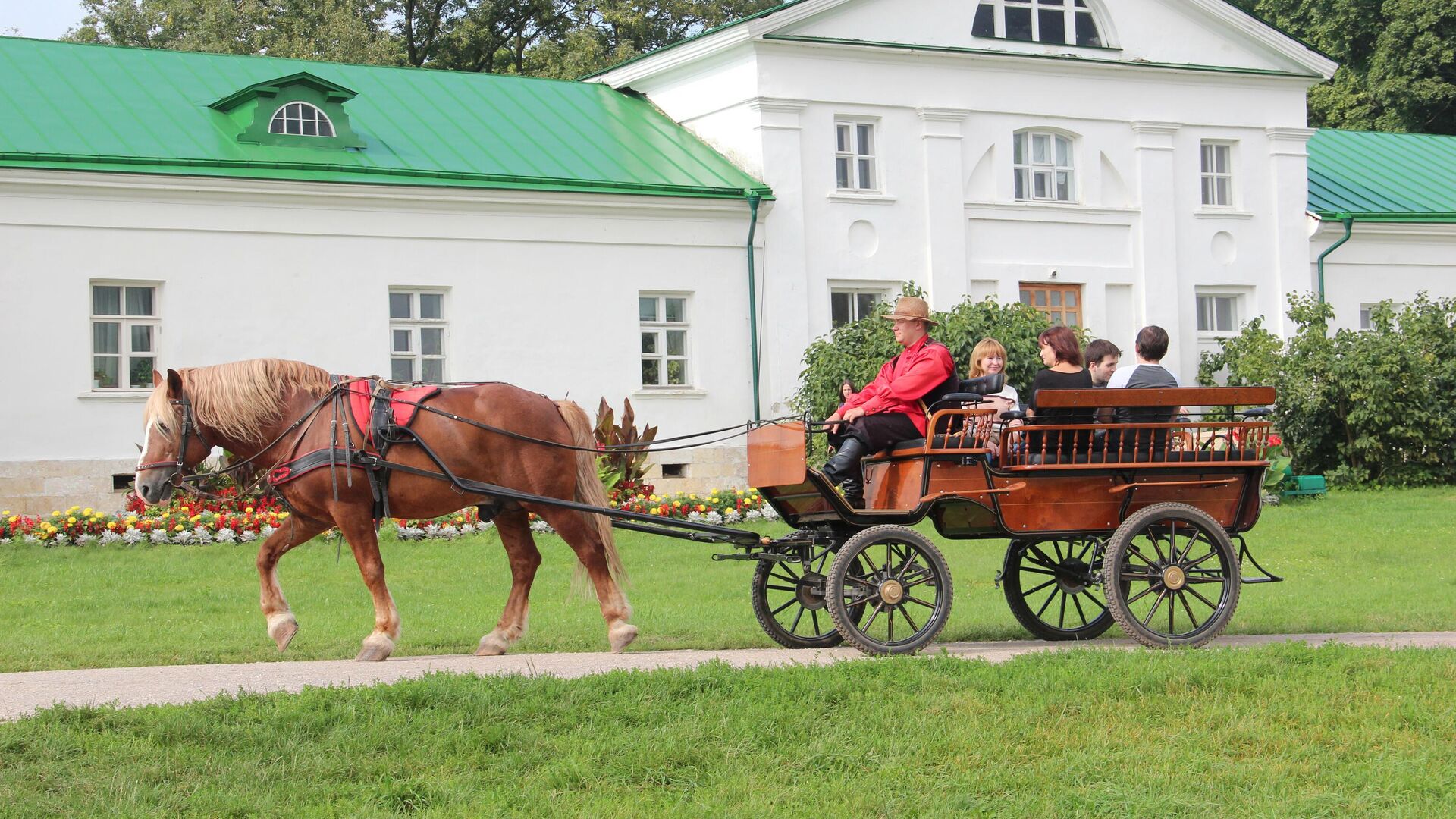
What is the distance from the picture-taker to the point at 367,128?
23.9 metres

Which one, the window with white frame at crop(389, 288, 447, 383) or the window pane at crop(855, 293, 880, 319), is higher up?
the window pane at crop(855, 293, 880, 319)

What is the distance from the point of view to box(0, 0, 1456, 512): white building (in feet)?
69.1

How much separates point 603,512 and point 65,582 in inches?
305

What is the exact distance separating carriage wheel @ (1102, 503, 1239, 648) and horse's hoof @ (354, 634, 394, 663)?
399cm

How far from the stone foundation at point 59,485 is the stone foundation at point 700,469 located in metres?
7.04

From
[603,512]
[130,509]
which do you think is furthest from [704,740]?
[130,509]

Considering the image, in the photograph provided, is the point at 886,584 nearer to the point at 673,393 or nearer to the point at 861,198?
the point at 673,393

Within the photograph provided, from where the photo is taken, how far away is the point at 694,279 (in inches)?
971

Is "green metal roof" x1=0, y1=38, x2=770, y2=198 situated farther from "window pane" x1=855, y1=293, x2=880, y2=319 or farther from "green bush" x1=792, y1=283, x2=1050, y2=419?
"green bush" x1=792, y1=283, x2=1050, y2=419

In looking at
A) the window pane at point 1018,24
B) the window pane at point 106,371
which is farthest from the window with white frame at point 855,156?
the window pane at point 106,371

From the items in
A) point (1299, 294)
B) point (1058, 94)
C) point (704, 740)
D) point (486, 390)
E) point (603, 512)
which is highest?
point (1058, 94)

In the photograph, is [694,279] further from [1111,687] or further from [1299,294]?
[1111,687]

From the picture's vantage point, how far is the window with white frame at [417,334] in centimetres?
2288

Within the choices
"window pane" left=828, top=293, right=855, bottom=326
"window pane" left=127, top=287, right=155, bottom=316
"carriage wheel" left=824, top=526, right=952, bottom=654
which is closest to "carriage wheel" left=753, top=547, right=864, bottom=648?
"carriage wheel" left=824, top=526, right=952, bottom=654
